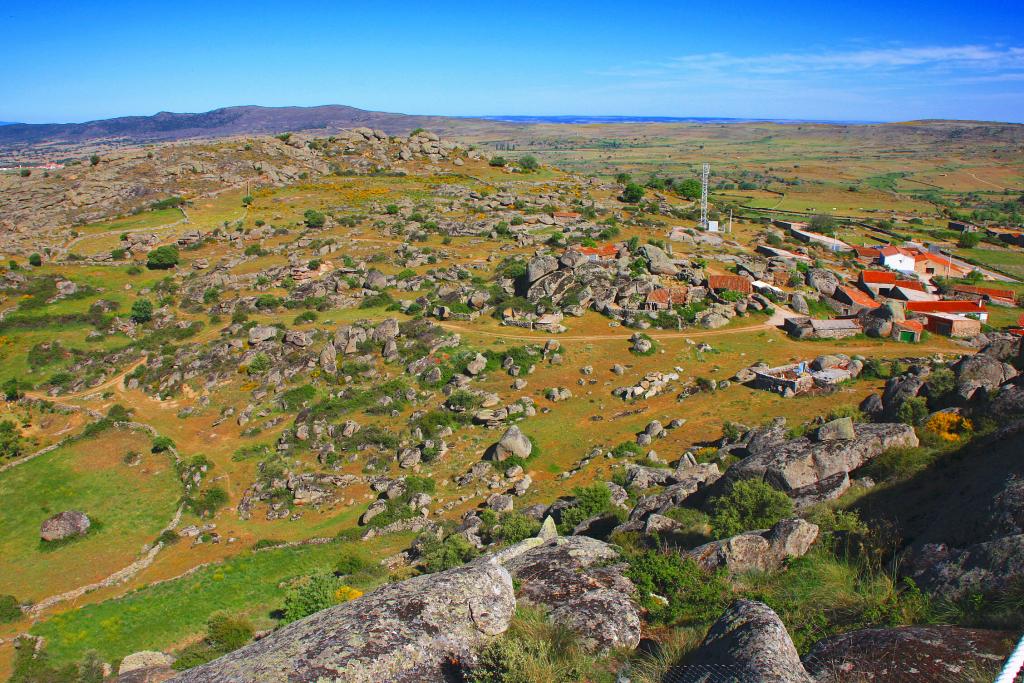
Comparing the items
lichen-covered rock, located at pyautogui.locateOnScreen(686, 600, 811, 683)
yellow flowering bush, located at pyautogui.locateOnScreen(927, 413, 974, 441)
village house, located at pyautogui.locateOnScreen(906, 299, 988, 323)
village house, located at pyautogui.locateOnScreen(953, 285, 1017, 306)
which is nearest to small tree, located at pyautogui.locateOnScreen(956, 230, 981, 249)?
village house, located at pyautogui.locateOnScreen(953, 285, 1017, 306)

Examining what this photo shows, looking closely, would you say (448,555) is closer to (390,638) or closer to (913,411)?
(390,638)

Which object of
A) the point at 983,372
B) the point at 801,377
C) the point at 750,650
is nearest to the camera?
the point at 750,650

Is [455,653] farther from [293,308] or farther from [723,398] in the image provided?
[293,308]

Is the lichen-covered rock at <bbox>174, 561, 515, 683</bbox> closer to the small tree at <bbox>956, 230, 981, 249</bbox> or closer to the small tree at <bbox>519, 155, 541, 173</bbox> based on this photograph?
the small tree at <bbox>519, 155, 541, 173</bbox>

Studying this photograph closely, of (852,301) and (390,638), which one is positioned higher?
(390,638)

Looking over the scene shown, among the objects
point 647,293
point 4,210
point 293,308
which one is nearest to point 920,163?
point 647,293

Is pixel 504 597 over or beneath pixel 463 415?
over

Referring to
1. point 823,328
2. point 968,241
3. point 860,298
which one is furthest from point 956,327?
point 968,241
